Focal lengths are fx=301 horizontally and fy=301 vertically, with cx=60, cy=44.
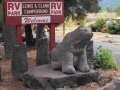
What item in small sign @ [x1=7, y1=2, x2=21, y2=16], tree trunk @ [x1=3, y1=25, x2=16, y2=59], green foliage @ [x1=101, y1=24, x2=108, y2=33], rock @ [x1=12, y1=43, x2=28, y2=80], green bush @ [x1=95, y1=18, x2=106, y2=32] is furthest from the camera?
green bush @ [x1=95, y1=18, x2=106, y2=32]

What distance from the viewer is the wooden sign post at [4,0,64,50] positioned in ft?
22.3

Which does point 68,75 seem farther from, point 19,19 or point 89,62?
point 19,19

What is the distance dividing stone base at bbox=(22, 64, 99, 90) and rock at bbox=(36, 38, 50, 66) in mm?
936

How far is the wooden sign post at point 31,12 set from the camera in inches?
268

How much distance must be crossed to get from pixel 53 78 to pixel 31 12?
6.65 ft

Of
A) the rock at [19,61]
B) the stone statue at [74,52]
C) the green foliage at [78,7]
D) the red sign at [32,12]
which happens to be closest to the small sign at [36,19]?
the red sign at [32,12]

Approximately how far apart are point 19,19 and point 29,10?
321mm

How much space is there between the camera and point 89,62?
6973mm

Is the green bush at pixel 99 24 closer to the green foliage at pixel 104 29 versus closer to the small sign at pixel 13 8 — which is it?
the green foliage at pixel 104 29

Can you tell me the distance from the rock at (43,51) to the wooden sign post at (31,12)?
0.48 meters

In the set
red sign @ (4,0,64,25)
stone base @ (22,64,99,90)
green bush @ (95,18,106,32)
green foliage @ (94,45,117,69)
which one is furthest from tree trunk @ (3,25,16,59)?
green bush @ (95,18,106,32)

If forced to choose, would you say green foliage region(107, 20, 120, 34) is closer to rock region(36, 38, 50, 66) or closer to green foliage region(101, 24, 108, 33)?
green foliage region(101, 24, 108, 33)

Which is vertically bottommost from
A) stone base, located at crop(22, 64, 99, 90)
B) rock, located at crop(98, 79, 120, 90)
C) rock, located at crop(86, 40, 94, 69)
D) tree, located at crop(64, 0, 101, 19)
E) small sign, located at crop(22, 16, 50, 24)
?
rock, located at crop(98, 79, 120, 90)

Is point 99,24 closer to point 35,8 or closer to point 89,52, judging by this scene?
point 89,52
